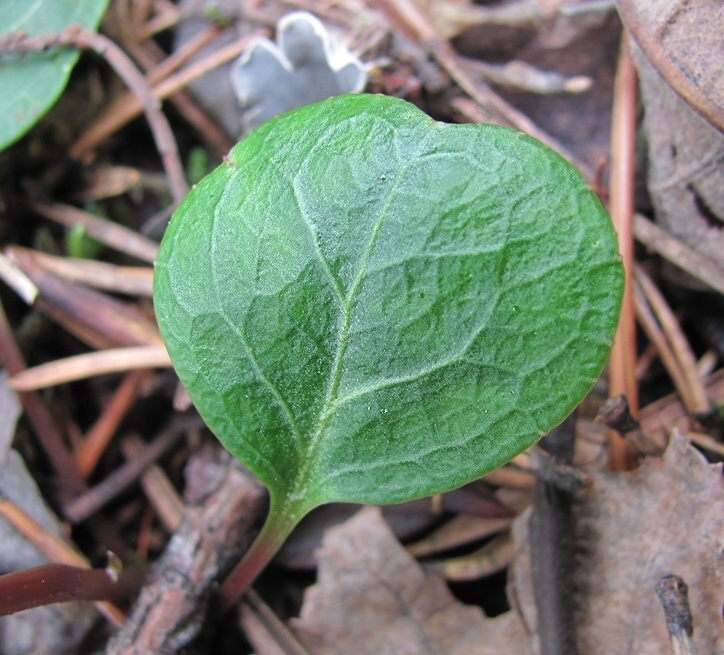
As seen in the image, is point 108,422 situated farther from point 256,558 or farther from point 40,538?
point 256,558

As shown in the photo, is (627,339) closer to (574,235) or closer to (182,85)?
(574,235)

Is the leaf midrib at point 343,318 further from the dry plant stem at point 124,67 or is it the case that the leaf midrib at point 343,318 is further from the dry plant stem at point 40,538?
the dry plant stem at point 124,67

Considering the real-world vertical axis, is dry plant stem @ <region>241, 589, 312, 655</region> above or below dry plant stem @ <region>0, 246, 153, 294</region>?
below

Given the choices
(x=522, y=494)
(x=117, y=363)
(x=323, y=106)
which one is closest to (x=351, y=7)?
(x=323, y=106)

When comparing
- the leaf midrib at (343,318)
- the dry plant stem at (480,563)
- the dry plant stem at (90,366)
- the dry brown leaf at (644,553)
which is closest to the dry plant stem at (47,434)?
the dry plant stem at (90,366)

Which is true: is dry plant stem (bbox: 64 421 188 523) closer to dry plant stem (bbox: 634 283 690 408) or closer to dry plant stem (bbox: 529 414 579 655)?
dry plant stem (bbox: 529 414 579 655)

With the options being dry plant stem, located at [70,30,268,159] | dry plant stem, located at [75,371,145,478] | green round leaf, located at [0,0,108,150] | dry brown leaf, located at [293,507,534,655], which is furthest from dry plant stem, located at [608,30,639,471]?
green round leaf, located at [0,0,108,150]

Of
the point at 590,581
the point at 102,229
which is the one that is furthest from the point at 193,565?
the point at 102,229
